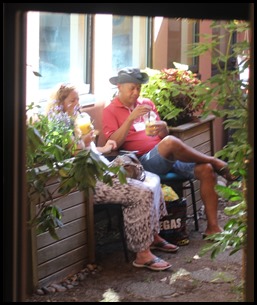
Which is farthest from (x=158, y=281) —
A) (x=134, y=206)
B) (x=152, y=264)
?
(x=134, y=206)

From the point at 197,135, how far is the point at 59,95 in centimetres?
181

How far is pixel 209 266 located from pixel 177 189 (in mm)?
897

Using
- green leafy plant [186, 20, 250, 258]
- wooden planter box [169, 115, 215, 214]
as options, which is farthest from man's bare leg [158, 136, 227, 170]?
green leafy plant [186, 20, 250, 258]

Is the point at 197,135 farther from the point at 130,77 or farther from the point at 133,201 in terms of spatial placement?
the point at 133,201

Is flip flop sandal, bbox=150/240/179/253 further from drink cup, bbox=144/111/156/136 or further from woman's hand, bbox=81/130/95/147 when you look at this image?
woman's hand, bbox=81/130/95/147

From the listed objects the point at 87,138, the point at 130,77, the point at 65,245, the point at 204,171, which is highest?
the point at 130,77

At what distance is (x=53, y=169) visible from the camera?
11.0ft

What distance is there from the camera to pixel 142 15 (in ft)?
5.61

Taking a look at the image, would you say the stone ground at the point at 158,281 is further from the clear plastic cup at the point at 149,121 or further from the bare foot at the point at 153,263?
the clear plastic cup at the point at 149,121

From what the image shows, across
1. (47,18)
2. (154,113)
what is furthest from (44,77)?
(154,113)

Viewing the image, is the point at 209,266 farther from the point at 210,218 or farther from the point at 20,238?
the point at 20,238

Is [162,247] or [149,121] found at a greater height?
[149,121]

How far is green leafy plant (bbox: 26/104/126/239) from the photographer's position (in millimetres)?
3074

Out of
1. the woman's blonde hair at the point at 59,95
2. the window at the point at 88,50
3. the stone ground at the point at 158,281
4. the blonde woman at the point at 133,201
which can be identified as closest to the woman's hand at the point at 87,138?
the blonde woman at the point at 133,201
